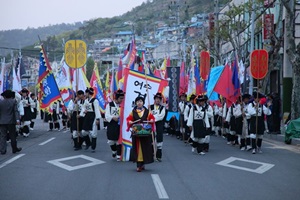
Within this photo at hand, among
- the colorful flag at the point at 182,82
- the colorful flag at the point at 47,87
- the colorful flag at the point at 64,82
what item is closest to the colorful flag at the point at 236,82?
the colorful flag at the point at 182,82

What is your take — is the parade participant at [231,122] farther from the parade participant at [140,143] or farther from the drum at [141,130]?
the drum at [141,130]

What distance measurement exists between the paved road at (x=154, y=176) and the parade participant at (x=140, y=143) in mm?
257

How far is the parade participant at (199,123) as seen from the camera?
15.6 m

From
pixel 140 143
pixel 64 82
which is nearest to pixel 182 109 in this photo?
pixel 64 82

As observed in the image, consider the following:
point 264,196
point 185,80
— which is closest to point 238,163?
point 264,196

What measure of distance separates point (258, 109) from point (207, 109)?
161cm

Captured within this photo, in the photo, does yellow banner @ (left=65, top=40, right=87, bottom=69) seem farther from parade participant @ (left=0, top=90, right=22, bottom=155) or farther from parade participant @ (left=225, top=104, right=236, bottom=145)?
parade participant @ (left=225, top=104, right=236, bottom=145)

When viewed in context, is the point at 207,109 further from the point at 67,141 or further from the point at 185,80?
the point at 185,80

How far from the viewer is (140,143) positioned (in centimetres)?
1219

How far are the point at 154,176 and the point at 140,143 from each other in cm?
121

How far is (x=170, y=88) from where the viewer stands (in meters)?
22.3

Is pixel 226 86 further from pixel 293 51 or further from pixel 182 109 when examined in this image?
pixel 293 51

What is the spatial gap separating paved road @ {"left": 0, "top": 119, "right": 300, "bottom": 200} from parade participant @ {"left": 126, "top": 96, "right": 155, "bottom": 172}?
26cm

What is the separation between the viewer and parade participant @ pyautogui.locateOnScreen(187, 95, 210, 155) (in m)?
15.6
